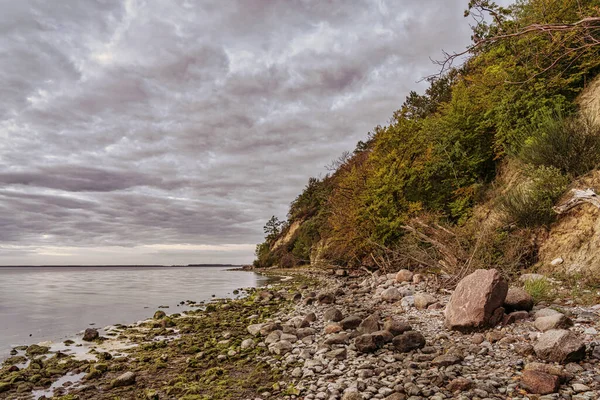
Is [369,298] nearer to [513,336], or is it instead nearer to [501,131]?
[513,336]

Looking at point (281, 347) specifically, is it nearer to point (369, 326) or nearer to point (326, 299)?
point (369, 326)

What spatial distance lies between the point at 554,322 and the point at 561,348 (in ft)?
4.44

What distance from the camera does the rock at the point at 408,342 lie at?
6.55 metres

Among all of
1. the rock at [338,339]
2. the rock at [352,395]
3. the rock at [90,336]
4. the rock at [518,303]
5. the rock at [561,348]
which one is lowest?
the rock at [90,336]

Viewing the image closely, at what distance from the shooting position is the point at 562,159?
1236cm

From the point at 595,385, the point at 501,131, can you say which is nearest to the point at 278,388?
the point at 595,385

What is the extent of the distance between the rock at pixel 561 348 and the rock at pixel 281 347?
448cm

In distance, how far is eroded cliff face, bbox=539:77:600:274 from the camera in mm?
9989

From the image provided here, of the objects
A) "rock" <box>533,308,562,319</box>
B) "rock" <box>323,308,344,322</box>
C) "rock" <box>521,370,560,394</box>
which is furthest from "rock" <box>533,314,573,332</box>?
"rock" <box>323,308,344,322</box>

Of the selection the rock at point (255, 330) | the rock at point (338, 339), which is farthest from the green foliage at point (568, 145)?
the rock at point (255, 330)

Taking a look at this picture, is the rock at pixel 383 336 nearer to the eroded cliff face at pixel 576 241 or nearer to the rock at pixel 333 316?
the rock at pixel 333 316

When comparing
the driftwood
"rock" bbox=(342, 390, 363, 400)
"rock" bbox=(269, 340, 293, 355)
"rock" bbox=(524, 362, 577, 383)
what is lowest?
"rock" bbox=(269, 340, 293, 355)

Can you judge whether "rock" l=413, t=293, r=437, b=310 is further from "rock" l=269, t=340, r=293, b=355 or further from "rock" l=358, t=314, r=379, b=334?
"rock" l=269, t=340, r=293, b=355

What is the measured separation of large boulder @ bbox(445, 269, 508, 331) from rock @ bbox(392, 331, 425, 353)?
1080mm
